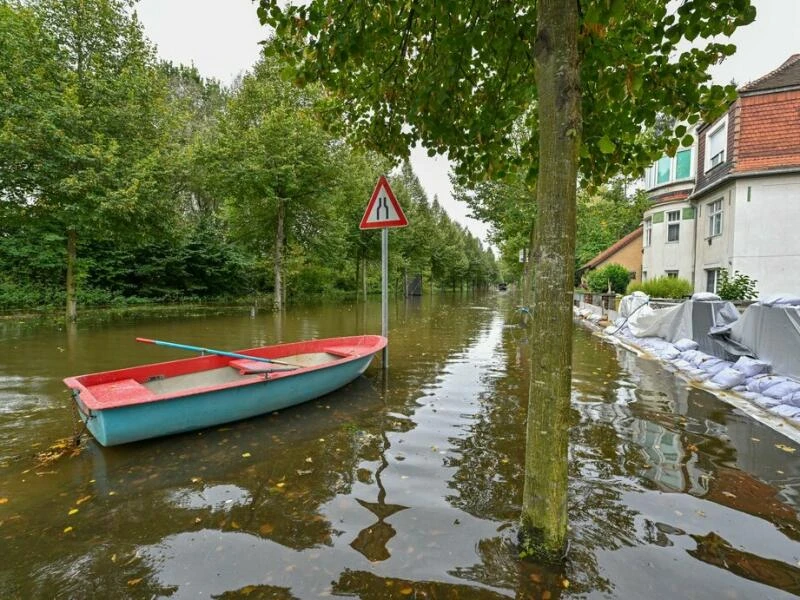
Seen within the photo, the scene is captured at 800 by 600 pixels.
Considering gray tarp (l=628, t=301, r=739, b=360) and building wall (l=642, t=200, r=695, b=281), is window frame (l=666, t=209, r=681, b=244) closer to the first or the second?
building wall (l=642, t=200, r=695, b=281)

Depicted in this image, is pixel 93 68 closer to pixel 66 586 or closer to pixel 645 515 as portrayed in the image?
pixel 66 586

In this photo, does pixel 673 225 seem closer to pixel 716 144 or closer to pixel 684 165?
pixel 684 165

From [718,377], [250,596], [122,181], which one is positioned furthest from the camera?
[122,181]

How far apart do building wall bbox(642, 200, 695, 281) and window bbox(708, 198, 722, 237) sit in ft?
5.79

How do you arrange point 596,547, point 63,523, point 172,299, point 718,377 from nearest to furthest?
1. point 596,547
2. point 63,523
3. point 718,377
4. point 172,299

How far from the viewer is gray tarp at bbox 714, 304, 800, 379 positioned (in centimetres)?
620

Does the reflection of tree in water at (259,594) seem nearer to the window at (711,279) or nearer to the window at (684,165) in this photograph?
the window at (711,279)

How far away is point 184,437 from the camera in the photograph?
15.7 ft

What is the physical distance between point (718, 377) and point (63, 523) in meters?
8.77

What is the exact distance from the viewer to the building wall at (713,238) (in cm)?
1595

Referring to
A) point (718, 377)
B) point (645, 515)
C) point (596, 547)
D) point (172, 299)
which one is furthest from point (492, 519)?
point (172, 299)

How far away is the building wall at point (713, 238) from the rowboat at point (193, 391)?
52.4 feet

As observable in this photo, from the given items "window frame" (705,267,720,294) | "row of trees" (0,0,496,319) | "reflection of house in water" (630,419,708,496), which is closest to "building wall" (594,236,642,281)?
"window frame" (705,267,720,294)

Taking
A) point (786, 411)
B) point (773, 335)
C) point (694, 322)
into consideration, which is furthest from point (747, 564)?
point (694, 322)
